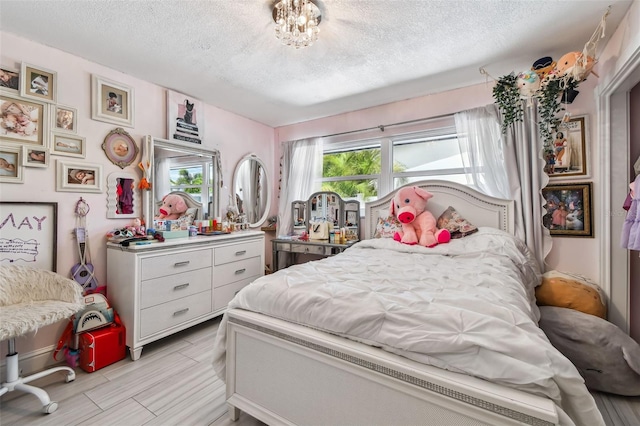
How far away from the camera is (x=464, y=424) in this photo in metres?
0.90

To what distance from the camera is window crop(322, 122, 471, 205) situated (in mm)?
3107

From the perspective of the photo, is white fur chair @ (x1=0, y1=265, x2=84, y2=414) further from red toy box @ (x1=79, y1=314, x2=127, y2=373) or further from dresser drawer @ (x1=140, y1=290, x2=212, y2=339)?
dresser drawer @ (x1=140, y1=290, x2=212, y2=339)

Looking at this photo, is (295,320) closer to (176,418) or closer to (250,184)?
(176,418)

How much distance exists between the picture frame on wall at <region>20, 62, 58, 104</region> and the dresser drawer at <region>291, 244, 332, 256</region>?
8.47 ft

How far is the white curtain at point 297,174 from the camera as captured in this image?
12.8 ft

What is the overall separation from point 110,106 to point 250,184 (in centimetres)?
180

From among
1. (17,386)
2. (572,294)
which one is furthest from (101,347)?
(572,294)

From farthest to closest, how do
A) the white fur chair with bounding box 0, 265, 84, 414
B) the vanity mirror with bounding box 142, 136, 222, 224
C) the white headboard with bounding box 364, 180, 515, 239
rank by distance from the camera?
the vanity mirror with bounding box 142, 136, 222, 224 → the white headboard with bounding box 364, 180, 515, 239 → the white fur chair with bounding box 0, 265, 84, 414

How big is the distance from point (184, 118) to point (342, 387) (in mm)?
3006

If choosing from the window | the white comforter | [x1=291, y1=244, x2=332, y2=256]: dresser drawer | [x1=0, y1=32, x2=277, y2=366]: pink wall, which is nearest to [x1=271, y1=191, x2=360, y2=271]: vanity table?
A: [x1=291, y1=244, x2=332, y2=256]: dresser drawer

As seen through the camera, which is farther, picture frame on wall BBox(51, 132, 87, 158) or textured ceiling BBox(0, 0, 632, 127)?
picture frame on wall BBox(51, 132, 87, 158)

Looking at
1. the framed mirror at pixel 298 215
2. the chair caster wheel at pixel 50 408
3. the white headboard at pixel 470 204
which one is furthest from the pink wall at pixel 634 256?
the chair caster wheel at pixel 50 408

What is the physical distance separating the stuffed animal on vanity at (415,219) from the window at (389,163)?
1.68ft

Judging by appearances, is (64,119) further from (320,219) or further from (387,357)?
(387,357)
